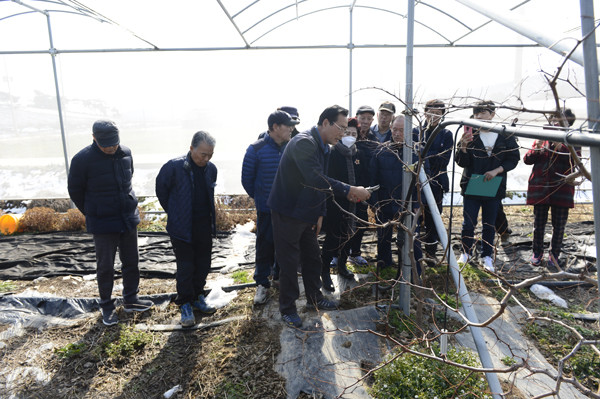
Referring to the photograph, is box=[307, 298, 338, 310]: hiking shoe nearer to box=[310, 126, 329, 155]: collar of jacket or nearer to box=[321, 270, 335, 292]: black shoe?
box=[321, 270, 335, 292]: black shoe

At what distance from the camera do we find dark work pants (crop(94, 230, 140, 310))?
366 cm

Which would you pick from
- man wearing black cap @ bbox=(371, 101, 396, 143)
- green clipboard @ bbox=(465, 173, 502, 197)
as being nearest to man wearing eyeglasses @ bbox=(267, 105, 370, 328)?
man wearing black cap @ bbox=(371, 101, 396, 143)

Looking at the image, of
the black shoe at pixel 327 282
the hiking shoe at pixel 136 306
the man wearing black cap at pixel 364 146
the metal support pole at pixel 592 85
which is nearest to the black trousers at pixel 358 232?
the man wearing black cap at pixel 364 146

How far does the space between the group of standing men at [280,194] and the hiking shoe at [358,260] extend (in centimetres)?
48

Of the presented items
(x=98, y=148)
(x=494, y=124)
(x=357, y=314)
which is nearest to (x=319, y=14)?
(x=98, y=148)

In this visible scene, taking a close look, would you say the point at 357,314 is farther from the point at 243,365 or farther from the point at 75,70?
the point at 75,70

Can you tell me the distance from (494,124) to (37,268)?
5864 mm

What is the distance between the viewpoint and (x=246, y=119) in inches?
308

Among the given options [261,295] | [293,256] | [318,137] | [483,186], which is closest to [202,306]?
[261,295]

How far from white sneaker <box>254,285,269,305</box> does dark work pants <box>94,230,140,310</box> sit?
1.30 m

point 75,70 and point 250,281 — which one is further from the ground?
point 75,70

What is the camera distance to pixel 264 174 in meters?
4.00

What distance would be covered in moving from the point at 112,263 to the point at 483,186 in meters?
4.21

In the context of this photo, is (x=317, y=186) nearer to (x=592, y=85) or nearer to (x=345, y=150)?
(x=345, y=150)
